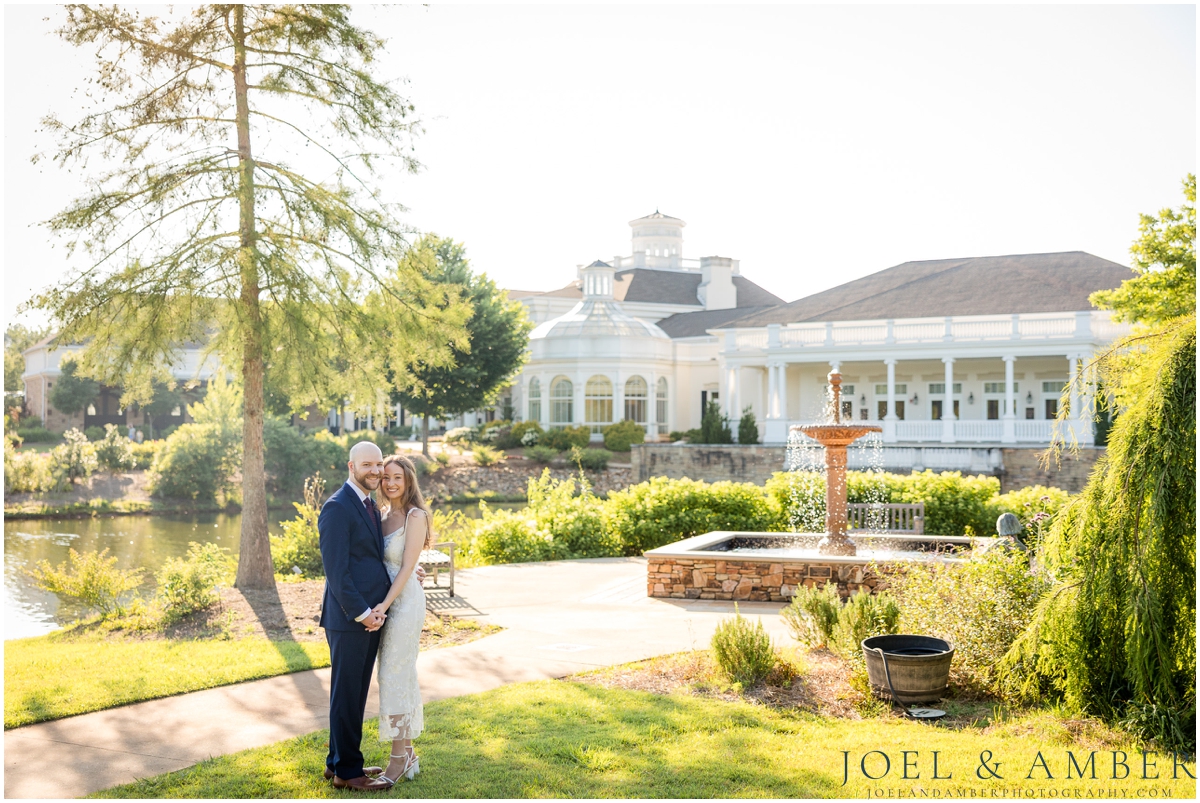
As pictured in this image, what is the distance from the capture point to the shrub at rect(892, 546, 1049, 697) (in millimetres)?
6707

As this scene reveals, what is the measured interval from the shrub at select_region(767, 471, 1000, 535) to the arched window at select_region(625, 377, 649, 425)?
97.1 ft

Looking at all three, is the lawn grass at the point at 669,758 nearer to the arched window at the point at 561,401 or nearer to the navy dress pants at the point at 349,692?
the navy dress pants at the point at 349,692

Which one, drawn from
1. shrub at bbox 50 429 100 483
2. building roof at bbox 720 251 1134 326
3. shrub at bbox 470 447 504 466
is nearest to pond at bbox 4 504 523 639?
shrub at bbox 50 429 100 483

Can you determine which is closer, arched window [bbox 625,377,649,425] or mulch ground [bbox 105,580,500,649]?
mulch ground [bbox 105,580,500,649]

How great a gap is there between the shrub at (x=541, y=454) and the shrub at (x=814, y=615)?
3144cm

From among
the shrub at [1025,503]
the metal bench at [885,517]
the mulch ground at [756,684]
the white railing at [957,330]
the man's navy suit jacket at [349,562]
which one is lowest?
the mulch ground at [756,684]

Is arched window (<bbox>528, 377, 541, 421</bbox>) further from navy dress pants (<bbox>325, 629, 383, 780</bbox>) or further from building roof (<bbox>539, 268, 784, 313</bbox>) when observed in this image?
navy dress pants (<bbox>325, 629, 383, 780</bbox>)

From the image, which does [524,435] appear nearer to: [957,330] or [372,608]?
[957,330]

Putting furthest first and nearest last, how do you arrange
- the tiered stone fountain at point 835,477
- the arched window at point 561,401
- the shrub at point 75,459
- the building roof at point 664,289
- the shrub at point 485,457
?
the building roof at point 664,289 < the arched window at point 561,401 < the shrub at point 485,457 < the shrub at point 75,459 < the tiered stone fountain at point 835,477

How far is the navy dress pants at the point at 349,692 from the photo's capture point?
4.89 metres

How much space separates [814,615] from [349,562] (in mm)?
4501

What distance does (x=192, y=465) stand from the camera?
32250 mm

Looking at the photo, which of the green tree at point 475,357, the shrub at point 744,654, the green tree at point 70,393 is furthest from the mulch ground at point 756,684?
the green tree at point 70,393

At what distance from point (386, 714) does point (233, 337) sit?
7599 mm
